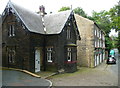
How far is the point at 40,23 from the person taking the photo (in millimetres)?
18141

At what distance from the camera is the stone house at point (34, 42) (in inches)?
584

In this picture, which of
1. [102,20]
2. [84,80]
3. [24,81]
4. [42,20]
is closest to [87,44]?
[42,20]

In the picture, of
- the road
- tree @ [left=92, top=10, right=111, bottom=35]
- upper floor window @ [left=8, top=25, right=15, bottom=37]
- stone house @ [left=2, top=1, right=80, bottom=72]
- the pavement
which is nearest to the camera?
the pavement

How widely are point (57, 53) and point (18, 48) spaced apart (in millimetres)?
4695

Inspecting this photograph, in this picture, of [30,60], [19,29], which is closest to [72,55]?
[30,60]

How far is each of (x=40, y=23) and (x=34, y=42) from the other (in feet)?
13.1

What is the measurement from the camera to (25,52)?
1473 centimetres

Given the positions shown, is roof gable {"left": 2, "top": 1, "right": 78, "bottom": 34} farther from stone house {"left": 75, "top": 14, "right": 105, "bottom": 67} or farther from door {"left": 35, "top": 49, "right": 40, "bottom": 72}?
stone house {"left": 75, "top": 14, "right": 105, "bottom": 67}

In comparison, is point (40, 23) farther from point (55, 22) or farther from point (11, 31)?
point (11, 31)

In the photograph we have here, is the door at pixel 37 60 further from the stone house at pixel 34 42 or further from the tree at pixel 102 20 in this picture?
the tree at pixel 102 20

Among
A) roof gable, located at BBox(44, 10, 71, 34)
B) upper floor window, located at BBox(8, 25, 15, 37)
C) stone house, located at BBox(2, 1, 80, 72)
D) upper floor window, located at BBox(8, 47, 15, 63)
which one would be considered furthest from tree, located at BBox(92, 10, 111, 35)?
upper floor window, located at BBox(8, 47, 15, 63)

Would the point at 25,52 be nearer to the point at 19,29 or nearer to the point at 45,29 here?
the point at 19,29

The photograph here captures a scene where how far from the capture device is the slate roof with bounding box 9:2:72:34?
15379mm

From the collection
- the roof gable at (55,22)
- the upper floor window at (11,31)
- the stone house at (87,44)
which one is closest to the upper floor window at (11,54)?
the upper floor window at (11,31)
